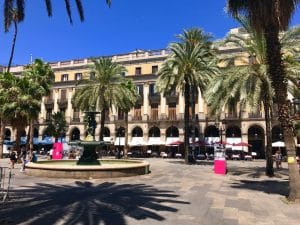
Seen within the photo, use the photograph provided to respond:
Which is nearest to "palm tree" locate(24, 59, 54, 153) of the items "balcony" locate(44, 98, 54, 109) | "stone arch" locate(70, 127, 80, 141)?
"stone arch" locate(70, 127, 80, 141)

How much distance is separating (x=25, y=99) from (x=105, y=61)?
38.9 ft

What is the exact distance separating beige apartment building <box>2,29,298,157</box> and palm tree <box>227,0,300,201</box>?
3909 cm

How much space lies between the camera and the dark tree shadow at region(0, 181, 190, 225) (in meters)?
9.93

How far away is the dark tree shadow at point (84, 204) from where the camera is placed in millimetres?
Result: 9930

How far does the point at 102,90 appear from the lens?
42094mm

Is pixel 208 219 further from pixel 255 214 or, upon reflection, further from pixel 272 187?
pixel 272 187

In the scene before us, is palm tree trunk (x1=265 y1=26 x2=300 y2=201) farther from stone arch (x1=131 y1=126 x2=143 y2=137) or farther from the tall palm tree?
stone arch (x1=131 y1=126 x2=143 y2=137)

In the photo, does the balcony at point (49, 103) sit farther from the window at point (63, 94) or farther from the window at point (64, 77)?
the window at point (64, 77)

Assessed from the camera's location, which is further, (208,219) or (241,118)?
(241,118)

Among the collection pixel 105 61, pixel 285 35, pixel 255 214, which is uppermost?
pixel 105 61

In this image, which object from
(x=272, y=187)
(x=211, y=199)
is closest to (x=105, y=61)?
(x=272, y=187)

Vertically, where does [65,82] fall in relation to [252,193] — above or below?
above

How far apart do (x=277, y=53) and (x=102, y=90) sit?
29.8m

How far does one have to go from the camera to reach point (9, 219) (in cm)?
965
